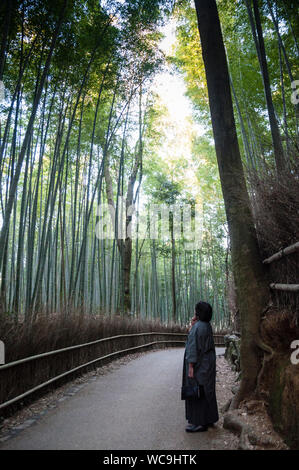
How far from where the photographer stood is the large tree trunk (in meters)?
3.02

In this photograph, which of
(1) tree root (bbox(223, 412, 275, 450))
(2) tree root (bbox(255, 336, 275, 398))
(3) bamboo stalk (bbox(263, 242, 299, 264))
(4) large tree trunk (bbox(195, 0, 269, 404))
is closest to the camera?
(1) tree root (bbox(223, 412, 275, 450))

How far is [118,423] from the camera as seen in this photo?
2979 millimetres

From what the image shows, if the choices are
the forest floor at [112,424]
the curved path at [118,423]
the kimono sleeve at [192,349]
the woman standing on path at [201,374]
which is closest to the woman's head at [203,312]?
the woman standing on path at [201,374]

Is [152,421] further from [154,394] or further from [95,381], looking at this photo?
[95,381]

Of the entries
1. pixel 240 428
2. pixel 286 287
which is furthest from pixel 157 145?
pixel 240 428

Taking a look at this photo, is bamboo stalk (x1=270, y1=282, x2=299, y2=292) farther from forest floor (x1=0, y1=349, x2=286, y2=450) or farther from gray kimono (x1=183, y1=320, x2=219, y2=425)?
forest floor (x1=0, y1=349, x2=286, y2=450)

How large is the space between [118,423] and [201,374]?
91 centimetres

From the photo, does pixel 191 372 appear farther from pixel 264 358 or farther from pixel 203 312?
pixel 264 358

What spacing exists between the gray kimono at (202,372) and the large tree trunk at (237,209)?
0.30 meters

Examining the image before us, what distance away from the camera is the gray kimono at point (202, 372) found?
9.09 feet

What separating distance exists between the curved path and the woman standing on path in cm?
11

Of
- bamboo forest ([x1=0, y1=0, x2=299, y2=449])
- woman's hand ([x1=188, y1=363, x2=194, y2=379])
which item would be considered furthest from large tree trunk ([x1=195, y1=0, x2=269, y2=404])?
woman's hand ([x1=188, y1=363, x2=194, y2=379])

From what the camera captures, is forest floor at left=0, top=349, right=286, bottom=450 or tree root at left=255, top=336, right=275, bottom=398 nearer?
forest floor at left=0, top=349, right=286, bottom=450

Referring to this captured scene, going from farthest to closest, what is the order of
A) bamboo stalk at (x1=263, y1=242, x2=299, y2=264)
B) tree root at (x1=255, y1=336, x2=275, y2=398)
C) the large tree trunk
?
1. the large tree trunk
2. tree root at (x1=255, y1=336, x2=275, y2=398)
3. bamboo stalk at (x1=263, y1=242, x2=299, y2=264)
